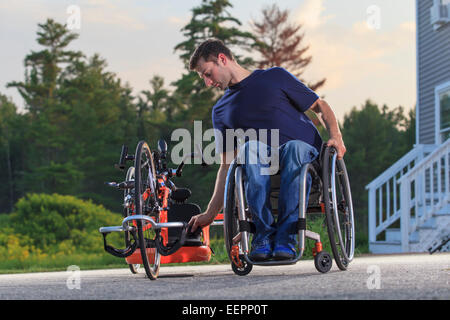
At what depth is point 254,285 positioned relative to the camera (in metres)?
3.02

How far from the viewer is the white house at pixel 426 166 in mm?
10820

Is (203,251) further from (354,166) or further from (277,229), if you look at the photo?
(354,166)

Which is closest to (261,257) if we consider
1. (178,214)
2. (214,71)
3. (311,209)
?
(311,209)

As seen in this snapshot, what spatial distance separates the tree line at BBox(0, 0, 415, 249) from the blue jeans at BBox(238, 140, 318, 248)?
2184cm

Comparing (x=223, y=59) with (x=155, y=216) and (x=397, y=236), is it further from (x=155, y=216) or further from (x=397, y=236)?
(x=397, y=236)

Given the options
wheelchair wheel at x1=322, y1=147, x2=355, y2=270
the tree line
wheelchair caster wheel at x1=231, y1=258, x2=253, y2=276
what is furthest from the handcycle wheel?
the tree line

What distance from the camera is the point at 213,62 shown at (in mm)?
3738

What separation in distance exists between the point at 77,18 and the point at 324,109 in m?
4.08

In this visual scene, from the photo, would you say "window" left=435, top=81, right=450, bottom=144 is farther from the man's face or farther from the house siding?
the man's face

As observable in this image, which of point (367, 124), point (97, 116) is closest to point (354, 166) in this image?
point (367, 124)

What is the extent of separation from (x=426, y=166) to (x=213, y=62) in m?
8.10

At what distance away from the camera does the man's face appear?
3.74 metres

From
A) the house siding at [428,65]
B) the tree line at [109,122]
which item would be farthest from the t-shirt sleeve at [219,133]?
the tree line at [109,122]

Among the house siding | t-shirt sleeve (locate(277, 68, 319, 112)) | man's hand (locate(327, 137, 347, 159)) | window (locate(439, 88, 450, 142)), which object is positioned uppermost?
the house siding
